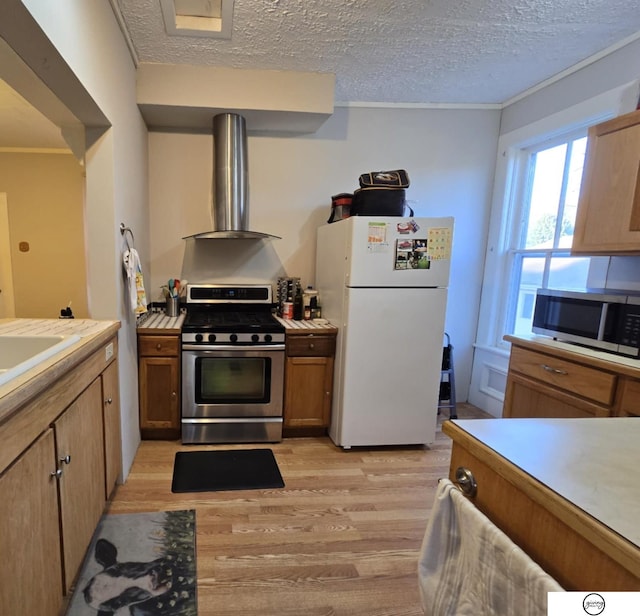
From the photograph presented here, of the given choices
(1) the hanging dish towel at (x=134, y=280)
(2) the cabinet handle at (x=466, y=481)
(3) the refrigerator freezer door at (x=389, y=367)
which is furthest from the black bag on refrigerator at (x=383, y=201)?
(2) the cabinet handle at (x=466, y=481)

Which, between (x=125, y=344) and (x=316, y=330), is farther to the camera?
(x=316, y=330)

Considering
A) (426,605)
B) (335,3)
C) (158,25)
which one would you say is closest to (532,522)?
(426,605)

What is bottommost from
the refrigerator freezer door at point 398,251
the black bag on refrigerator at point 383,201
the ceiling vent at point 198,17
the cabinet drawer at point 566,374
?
the cabinet drawer at point 566,374

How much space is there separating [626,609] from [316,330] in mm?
2243

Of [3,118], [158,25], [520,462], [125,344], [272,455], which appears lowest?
[272,455]

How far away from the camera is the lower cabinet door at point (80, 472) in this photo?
1.26m

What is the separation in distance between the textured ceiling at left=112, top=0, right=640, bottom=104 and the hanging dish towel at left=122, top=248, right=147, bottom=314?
4.35 feet

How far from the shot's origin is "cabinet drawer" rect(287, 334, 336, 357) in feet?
8.79

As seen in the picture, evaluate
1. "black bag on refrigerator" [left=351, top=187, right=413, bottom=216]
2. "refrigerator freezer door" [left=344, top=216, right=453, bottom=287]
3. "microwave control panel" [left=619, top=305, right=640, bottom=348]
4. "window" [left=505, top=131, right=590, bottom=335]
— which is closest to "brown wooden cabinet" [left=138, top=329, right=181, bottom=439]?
"refrigerator freezer door" [left=344, top=216, right=453, bottom=287]

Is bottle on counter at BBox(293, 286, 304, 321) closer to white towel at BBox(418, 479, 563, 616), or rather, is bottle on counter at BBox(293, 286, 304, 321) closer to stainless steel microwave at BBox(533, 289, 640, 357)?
stainless steel microwave at BBox(533, 289, 640, 357)

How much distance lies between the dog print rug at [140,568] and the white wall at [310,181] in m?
1.88

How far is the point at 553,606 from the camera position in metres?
0.52

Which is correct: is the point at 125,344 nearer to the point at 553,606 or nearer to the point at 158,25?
the point at 158,25

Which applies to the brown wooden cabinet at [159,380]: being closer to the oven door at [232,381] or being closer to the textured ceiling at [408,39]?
the oven door at [232,381]
